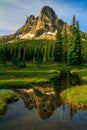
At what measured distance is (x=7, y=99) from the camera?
1196 inches

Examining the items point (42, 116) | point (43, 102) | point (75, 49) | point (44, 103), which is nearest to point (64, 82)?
point (43, 102)

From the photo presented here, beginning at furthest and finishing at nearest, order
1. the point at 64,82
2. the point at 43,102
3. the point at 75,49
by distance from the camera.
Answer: the point at 75,49, the point at 64,82, the point at 43,102

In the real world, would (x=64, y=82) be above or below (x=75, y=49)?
below

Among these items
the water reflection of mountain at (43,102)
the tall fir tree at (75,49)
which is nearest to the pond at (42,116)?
the water reflection of mountain at (43,102)

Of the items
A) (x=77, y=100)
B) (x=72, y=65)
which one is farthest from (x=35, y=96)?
(x=72, y=65)

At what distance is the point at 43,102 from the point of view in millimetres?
29156

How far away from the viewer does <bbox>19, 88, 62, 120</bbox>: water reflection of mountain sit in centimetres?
2544

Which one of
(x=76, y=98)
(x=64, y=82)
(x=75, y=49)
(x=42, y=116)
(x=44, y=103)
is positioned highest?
(x=75, y=49)

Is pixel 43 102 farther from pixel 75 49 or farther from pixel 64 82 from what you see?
pixel 75 49

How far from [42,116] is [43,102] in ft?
18.2

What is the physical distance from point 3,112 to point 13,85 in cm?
1899

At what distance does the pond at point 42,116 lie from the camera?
20.5 metres

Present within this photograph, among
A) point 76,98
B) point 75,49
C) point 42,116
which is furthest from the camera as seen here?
point 75,49

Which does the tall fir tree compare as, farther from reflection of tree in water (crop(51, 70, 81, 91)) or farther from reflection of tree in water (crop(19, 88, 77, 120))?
reflection of tree in water (crop(19, 88, 77, 120))
